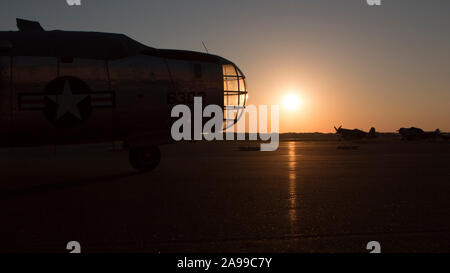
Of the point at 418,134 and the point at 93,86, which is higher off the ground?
the point at 93,86

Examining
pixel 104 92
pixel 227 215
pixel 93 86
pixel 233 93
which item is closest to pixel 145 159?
pixel 104 92

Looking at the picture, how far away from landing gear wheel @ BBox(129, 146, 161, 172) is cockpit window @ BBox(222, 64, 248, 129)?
2.78 m

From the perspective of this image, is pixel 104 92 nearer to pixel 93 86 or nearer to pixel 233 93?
pixel 93 86

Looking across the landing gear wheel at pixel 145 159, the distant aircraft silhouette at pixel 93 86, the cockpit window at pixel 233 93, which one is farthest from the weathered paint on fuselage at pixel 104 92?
the landing gear wheel at pixel 145 159

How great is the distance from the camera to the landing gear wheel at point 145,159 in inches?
607

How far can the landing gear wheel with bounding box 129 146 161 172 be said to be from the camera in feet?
50.5

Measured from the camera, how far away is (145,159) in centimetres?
1542

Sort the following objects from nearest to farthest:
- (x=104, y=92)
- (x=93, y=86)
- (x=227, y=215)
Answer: (x=227, y=215) → (x=93, y=86) → (x=104, y=92)

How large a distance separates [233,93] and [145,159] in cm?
391

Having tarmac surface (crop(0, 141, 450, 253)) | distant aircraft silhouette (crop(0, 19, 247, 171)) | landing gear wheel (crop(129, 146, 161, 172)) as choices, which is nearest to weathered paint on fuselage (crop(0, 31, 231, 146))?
distant aircraft silhouette (crop(0, 19, 247, 171))
